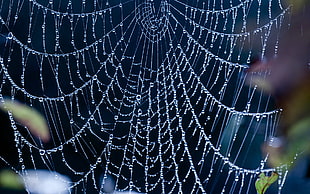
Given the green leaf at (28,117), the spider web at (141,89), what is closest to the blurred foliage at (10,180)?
the spider web at (141,89)

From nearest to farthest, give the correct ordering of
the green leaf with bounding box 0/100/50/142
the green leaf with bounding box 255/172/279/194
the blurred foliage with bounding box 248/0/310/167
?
1. the blurred foliage with bounding box 248/0/310/167
2. the green leaf with bounding box 255/172/279/194
3. the green leaf with bounding box 0/100/50/142

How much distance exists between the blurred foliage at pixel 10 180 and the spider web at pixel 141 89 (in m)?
0.05

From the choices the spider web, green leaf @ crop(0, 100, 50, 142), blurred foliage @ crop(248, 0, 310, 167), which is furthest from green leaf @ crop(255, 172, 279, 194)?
green leaf @ crop(0, 100, 50, 142)

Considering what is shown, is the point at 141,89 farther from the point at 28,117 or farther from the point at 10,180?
the point at 10,180

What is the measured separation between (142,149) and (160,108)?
0.18m

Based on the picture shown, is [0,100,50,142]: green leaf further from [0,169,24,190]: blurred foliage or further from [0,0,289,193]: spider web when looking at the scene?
[0,169,24,190]: blurred foliage

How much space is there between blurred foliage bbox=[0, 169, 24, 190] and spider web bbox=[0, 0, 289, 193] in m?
0.05

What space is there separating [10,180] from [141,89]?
60cm

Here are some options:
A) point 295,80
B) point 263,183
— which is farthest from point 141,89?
point 295,80

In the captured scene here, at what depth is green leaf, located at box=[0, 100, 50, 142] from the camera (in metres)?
1.47

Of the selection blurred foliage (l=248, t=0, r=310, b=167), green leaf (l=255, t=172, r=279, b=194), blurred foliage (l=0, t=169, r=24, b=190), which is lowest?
blurred foliage (l=0, t=169, r=24, b=190)

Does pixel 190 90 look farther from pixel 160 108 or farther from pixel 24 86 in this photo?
pixel 24 86

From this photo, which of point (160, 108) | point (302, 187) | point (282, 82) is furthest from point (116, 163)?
point (282, 82)

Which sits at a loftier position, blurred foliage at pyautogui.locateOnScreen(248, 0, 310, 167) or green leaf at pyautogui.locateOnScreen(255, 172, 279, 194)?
blurred foliage at pyautogui.locateOnScreen(248, 0, 310, 167)
